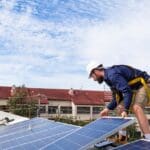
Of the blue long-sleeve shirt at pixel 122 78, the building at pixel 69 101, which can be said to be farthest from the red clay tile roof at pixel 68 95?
the blue long-sleeve shirt at pixel 122 78

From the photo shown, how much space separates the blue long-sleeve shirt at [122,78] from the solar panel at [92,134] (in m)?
0.33

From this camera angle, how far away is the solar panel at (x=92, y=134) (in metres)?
5.65

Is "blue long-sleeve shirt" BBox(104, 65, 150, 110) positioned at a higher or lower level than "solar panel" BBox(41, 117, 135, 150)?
higher

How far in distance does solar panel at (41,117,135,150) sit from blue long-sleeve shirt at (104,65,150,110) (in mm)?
328

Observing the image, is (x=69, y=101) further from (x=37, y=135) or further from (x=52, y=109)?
(x=37, y=135)

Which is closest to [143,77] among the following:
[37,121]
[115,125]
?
[115,125]

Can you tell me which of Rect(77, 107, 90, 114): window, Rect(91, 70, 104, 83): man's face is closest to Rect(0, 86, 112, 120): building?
Rect(77, 107, 90, 114): window

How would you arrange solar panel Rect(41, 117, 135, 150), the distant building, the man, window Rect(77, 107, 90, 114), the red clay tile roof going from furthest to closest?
window Rect(77, 107, 90, 114) → the red clay tile roof → the distant building → the man → solar panel Rect(41, 117, 135, 150)

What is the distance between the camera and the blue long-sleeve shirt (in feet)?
20.2

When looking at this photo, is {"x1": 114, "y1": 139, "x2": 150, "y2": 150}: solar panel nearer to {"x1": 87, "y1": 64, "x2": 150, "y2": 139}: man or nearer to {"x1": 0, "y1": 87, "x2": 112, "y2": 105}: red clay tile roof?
{"x1": 87, "y1": 64, "x2": 150, "y2": 139}: man

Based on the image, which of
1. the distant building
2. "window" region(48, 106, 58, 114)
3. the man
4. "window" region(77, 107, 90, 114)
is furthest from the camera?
"window" region(77, 107, 90, 114)

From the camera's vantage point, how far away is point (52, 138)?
288 inches

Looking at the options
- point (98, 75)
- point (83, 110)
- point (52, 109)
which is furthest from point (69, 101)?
point (98, 75)

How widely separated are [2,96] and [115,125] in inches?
2386
